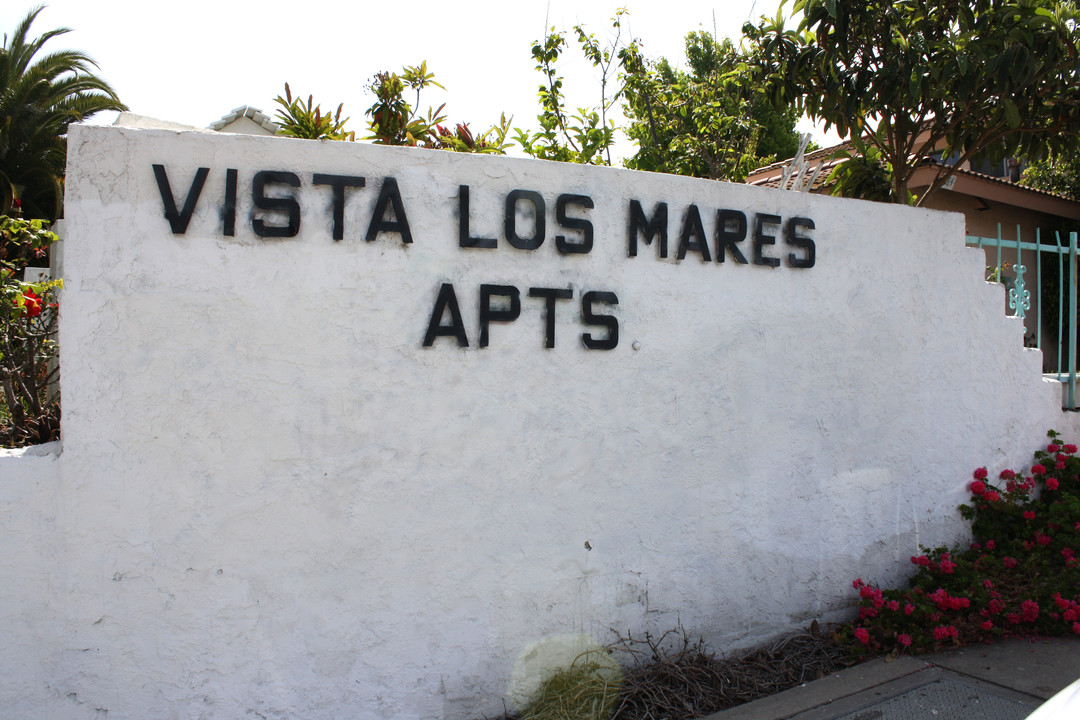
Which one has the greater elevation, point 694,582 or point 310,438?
point 310,438

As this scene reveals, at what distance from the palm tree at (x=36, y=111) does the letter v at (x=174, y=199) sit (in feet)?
41.2

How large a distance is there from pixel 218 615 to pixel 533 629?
1.27 m

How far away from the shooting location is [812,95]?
17.1 ft

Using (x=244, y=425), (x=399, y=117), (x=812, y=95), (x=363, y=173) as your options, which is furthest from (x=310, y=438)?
(x=812, y=95)

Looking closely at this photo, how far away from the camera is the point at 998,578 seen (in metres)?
4.21

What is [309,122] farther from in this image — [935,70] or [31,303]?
[935,70]

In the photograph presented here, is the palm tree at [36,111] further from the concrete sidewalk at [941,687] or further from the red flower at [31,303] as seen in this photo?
the concrete sidewalk at [941,687]

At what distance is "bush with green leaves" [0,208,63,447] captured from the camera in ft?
11.1

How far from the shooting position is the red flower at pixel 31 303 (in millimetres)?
3346

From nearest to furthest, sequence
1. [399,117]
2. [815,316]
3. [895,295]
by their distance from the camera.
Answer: [815,316] < [895,295] < [399,117]

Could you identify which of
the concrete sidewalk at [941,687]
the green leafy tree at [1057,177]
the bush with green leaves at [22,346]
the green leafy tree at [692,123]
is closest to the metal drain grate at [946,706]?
the concrete sidewalk at [941,687]

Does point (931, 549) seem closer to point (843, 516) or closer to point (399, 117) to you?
point (843, 516)

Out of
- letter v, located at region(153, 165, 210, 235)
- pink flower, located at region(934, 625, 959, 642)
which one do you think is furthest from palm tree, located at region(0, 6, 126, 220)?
pink flower, located at region(934, 625, 959, 642)

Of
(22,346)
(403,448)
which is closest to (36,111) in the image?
(22,346)
